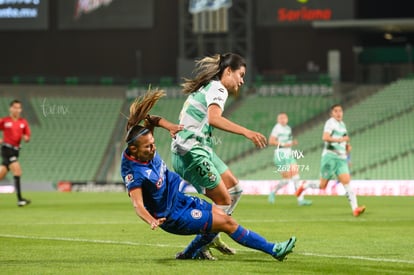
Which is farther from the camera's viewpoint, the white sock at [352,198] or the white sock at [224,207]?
the white sock at [352,198]

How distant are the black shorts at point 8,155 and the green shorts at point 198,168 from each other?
1427 cm

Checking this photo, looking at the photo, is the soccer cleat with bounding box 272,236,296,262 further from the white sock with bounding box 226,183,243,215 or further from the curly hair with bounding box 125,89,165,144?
the curly hair with bounding box 125,89,165,144

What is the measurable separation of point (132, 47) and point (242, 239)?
1534 inches

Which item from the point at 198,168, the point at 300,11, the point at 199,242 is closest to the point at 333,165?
the point at 198,168

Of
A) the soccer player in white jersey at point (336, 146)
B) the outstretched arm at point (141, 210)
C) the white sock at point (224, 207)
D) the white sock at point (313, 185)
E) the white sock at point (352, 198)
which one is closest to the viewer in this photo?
the outstretched arm at point (141, 210)

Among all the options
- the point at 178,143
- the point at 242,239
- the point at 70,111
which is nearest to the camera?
the point at 242,239

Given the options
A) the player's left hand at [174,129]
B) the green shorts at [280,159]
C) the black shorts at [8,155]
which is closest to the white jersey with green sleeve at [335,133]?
the green shorts at [280,159]

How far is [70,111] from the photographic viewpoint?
47.9 metres

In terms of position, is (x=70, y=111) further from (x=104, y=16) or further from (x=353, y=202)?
(x=353, y=202)

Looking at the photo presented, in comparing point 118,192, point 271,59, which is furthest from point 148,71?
point 118,192

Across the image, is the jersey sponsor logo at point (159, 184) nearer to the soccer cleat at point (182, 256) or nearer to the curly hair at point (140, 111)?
the curly hair at point (140, 111)

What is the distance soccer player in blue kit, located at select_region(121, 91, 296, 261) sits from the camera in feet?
38.3

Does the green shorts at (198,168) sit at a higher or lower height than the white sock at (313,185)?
higher

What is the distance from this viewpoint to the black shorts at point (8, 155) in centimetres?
2658
